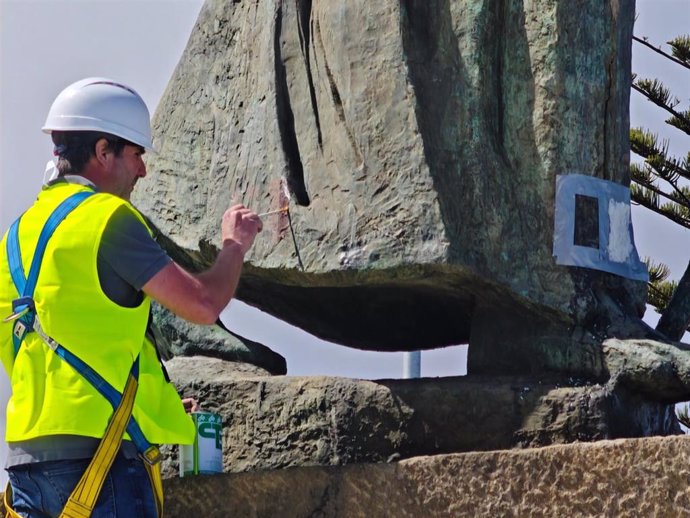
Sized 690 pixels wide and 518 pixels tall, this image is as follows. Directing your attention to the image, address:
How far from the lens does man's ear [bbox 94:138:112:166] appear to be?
4.57 m

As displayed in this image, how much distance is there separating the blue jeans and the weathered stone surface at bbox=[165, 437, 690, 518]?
2.58 ft

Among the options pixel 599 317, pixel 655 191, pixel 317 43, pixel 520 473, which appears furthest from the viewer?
pixel 655 191

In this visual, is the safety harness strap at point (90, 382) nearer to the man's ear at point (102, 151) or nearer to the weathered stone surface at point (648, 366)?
the man's ear at point (102, 151)

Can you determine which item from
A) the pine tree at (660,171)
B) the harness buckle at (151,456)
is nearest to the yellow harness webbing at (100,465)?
the harness buckle at (151,456)

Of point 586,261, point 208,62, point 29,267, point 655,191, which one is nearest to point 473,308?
point 586,261

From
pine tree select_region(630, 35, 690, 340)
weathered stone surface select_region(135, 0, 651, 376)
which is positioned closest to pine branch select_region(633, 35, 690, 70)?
pine tree select_region(630, 35, 690, 340)

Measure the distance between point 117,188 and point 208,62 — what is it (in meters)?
1.92

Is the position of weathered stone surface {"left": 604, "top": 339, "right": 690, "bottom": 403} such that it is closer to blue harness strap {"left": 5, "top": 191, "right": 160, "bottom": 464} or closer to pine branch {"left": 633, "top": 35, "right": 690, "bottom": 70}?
blue harness strap {"left": 5, "top": 191, "right": 160, "bottom": 464}

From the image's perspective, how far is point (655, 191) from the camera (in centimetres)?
1170

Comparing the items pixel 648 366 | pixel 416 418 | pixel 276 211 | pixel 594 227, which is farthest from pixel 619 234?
pixel 276 211

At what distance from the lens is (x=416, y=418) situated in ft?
18.0

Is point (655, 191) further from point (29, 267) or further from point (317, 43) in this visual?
point (29, 267)

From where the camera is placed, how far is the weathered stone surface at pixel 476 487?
15.7 feet

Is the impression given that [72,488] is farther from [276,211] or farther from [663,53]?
[663,53]
